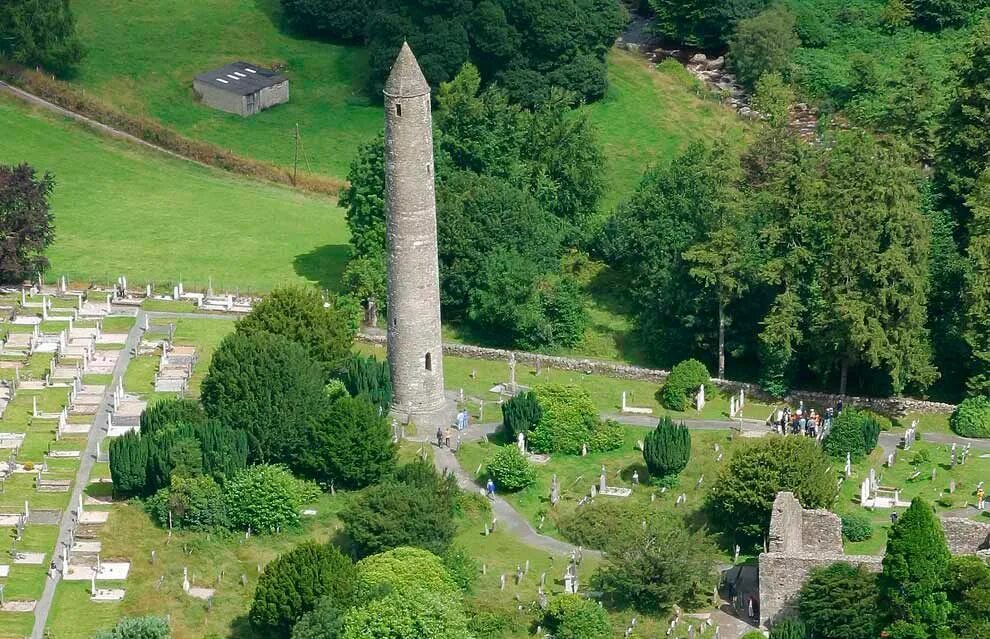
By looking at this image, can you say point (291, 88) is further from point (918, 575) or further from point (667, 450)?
point (918, 575)

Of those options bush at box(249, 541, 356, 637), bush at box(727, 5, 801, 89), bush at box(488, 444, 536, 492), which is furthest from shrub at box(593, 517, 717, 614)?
bush at box(727, 5, 801, 89)

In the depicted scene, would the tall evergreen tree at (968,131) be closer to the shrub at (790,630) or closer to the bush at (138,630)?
the shrub at (790,630)

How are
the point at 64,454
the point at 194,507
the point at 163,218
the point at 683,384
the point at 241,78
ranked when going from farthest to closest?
the point at 241,78, the point at 163,218, the point at 683,384, the point at 64,454, the point at 194,507

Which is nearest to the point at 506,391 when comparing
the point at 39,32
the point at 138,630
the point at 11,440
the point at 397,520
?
the point at 397,520

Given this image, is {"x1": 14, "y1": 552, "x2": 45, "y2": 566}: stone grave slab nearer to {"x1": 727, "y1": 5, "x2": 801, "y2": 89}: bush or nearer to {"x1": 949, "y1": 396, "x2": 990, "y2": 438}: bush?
{"x1": 949, "y1": 396, "x2": 990, "y2": 438}: bush

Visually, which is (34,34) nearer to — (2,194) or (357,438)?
(2,194)
